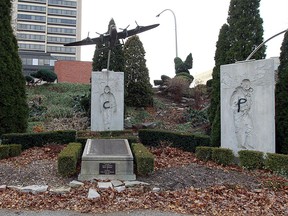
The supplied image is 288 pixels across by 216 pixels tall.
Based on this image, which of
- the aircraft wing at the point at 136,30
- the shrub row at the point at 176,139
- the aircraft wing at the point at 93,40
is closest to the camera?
the shrub row at the point at 176,139

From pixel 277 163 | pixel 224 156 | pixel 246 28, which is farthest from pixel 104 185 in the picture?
pixel 246 28

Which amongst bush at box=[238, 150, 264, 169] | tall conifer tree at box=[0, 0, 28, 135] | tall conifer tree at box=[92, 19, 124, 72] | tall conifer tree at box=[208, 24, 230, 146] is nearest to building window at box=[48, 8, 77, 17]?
tall conifer tree at box=[92, 19, 124, 72]

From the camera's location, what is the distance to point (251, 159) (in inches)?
317

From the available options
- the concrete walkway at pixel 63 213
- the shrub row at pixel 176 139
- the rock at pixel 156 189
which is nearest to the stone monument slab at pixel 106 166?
the rock at pixel 156 189

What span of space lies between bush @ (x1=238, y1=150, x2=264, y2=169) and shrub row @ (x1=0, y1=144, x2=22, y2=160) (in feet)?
21.3

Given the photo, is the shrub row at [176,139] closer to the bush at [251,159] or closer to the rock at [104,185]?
the bush at [251,159]

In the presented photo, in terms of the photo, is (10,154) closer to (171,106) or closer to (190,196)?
(190,196)

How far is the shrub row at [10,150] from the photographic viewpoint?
8.83 meters

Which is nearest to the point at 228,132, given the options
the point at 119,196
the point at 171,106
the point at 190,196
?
the point at 190,196

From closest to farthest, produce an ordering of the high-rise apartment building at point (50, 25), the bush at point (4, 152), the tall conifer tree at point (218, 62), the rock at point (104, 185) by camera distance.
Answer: the rock at point (104, 185) < the bush at point (4, 152) < the tall conifer tree at point (218, 62) < the high-rise apartment building at point (50, 25)

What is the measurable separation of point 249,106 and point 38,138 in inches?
269

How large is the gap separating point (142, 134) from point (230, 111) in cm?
360

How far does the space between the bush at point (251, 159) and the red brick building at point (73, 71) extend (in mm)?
35686

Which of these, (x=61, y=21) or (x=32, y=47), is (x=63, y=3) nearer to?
(x=61, y=21)
